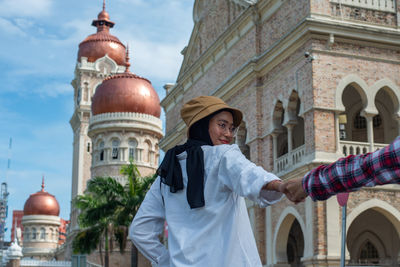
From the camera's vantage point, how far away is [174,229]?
11.1ft

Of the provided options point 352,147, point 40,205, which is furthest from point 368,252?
point 40,205

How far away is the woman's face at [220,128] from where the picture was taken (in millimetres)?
3572

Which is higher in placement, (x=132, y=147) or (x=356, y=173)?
(x=132, y=147)

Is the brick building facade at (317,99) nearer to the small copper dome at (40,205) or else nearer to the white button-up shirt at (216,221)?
the white button-up shirt at (216,221)

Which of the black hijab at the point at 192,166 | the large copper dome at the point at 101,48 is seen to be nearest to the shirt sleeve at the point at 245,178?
the black hijab at the point at 192,166

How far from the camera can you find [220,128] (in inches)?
141

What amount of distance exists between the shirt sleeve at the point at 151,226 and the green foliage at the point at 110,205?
2019cm

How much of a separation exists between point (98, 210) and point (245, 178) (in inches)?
868

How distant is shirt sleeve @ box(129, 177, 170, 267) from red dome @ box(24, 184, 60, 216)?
69.9 meters

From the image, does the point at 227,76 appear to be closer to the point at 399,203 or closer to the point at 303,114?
the point at 303,114

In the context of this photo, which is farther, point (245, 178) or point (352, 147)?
point (352, 147)

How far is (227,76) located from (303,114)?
6011 millimetres

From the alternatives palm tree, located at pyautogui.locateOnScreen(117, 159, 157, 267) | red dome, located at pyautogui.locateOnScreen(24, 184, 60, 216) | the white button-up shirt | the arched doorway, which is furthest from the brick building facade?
red dome, located at pyautogui.locateOnScreen(24, 184, 60, 216)

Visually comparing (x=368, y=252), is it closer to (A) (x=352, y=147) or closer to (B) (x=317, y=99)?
(A) (x=352, y=147)
